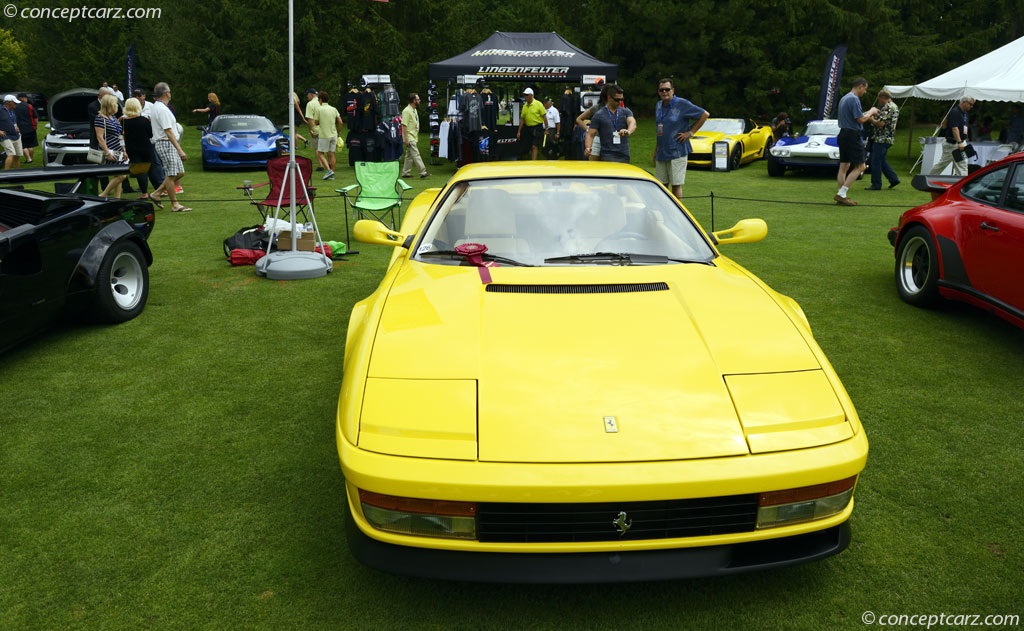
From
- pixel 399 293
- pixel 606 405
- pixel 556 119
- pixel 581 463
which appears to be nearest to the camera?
pixel 581 463

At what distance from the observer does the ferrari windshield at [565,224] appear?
11.2ft

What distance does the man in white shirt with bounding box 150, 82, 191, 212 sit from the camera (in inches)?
391

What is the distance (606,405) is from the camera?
2318 millimetres

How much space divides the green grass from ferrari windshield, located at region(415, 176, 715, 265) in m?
1.23

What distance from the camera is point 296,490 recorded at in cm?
318

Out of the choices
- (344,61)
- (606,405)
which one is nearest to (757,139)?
(606,405)

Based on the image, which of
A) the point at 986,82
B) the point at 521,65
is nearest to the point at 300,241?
the point at 521,65

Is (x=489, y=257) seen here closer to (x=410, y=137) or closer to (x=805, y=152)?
(x=410, y=137)

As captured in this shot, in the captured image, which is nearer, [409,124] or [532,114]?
[409,124]

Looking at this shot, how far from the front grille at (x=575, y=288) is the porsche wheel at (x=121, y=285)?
3.49 m

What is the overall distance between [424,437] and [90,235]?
13.0 ft

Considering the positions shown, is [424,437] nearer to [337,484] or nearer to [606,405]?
[606,405]

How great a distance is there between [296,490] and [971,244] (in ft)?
15.6

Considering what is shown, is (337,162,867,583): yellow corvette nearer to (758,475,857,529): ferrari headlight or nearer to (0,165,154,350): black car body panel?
(758,475,857,529): ferrari headlight
